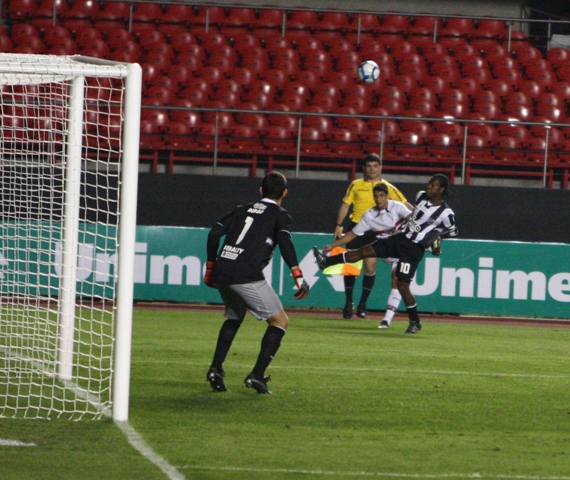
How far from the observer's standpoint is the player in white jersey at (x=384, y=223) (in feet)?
41.6

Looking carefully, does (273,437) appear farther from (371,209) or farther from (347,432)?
(371,209)

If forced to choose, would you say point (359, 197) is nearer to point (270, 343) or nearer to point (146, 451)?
point (270, 343)

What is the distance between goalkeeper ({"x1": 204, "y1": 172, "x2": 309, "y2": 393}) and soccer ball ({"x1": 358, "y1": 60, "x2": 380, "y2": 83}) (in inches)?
473

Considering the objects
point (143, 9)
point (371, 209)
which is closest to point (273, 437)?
point (371, 209)

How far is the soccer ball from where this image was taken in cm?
1909

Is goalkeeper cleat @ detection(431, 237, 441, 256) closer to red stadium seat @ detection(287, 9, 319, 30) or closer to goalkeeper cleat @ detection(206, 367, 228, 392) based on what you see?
goalkeeper cleat @ detection(206, 367, 228, 392)

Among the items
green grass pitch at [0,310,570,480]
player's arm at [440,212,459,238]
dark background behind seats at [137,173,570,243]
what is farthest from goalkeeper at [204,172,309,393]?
dark background behind seats at [137,173,570,243]

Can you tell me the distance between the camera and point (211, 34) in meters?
21.3

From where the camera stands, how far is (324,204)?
17016 millimetres

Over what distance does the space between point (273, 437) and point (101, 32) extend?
54.2 feet

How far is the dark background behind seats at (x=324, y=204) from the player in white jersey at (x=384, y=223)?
3.45 m

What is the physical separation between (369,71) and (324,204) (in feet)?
11.1

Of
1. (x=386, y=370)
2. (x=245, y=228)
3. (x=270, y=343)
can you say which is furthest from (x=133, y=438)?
(x=386, y=370)

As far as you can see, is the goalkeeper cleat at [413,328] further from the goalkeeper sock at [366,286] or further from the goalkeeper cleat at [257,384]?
the goalkeeper cleat at [257,384]
